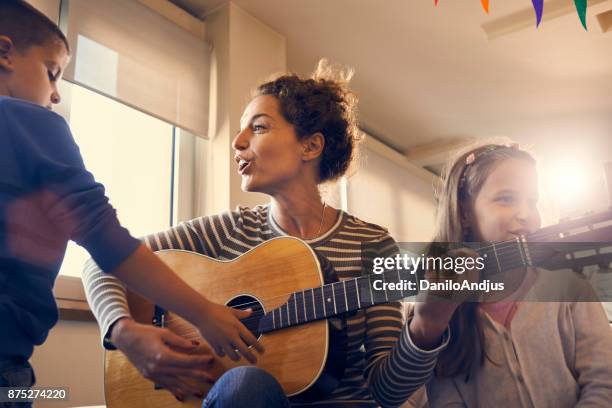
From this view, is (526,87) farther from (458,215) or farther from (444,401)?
(444,401)

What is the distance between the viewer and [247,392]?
735mm

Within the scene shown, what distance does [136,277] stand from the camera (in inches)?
29.9

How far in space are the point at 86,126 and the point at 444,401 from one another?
4.53 feet

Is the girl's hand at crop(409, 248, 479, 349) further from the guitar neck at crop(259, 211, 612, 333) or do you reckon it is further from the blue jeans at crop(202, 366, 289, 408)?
the blue jeans at crop(202, 366, 289, 408)

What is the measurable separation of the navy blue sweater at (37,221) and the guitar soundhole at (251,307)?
0.31 meters

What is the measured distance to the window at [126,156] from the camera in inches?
72.6

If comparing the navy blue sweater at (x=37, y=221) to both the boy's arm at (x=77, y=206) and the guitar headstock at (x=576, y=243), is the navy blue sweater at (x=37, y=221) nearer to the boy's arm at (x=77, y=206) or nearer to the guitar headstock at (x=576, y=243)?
the boy's arm at (x=77, y=206)

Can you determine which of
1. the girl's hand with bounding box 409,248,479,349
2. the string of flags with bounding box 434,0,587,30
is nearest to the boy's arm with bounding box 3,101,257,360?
the girl's hand with bounding box 409,248,479,349

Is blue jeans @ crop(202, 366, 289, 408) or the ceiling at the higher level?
the ceiling

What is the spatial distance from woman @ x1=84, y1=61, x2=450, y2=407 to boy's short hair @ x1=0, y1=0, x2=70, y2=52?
416 mm

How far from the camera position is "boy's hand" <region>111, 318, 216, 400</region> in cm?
91

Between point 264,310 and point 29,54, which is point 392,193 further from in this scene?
point 29,54

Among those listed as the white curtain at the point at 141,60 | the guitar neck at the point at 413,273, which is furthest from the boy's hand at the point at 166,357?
the white curtain at the point at 141,60

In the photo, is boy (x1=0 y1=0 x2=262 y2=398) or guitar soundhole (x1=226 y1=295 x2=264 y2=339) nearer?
boy (x1=0 y1=0 x2=262 y2=398)
